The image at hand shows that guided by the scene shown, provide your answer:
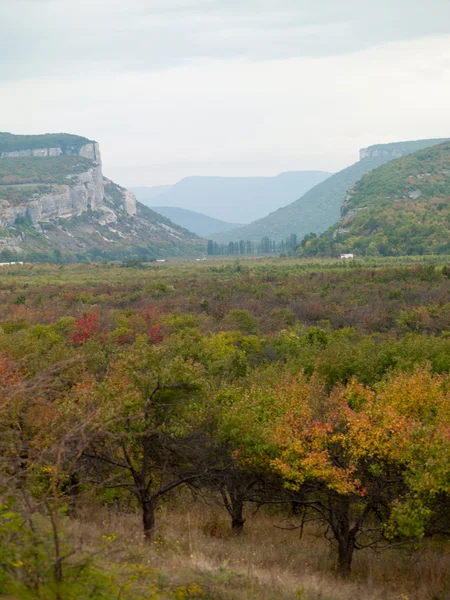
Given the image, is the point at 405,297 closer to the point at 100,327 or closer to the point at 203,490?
the point at 100,327

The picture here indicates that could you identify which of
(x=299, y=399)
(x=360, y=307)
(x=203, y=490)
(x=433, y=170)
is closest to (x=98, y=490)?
(x=203, y=490)

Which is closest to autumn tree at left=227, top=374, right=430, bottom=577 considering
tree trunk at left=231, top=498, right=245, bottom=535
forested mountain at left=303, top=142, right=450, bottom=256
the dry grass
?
the dry grass

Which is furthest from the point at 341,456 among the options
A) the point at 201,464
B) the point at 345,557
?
the point at 201,464

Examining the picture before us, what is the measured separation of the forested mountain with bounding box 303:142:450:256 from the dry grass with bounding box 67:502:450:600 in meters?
112

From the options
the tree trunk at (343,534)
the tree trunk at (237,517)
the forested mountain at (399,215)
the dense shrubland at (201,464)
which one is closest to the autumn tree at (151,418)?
the dense shrubland at (201,464)

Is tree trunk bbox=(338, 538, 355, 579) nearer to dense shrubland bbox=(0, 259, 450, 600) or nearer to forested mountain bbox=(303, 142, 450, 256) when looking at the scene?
dense shrubland bbox=(0, 259, 450, 600)

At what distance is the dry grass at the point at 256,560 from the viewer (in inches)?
507

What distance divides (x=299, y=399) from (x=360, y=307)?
40.4 m

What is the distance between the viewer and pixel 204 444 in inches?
730

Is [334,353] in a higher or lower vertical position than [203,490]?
higher

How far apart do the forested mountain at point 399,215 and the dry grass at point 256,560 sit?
4408 inches

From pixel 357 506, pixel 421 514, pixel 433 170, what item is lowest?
pixel 357 506

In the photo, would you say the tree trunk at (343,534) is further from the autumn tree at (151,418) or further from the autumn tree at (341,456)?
the autumn tree at (151,418)

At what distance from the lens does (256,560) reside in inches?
671
